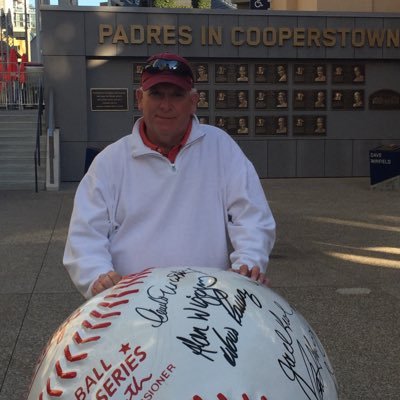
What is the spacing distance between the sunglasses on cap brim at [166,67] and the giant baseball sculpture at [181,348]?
79cm

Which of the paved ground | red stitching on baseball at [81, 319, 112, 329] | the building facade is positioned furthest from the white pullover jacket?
the building facade

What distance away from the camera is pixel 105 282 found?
2.20 meters

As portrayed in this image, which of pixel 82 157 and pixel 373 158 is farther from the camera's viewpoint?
pixel 82 157

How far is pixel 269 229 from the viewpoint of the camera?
2.53 meters

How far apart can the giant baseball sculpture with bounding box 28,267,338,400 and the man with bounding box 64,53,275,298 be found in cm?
49

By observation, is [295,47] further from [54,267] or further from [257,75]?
[54,267]

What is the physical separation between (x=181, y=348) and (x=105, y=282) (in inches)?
→ 25.2

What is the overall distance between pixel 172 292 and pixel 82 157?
559 inches

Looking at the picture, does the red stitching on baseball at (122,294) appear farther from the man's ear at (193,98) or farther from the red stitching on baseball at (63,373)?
the man's ear at (193,98)

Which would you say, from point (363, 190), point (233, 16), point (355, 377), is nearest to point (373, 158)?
point (363, 190)

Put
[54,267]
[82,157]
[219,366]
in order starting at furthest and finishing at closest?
[82,157]
[54,267]
[219,366]

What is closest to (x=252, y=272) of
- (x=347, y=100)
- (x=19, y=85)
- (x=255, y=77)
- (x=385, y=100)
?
(x=255, y=77)
